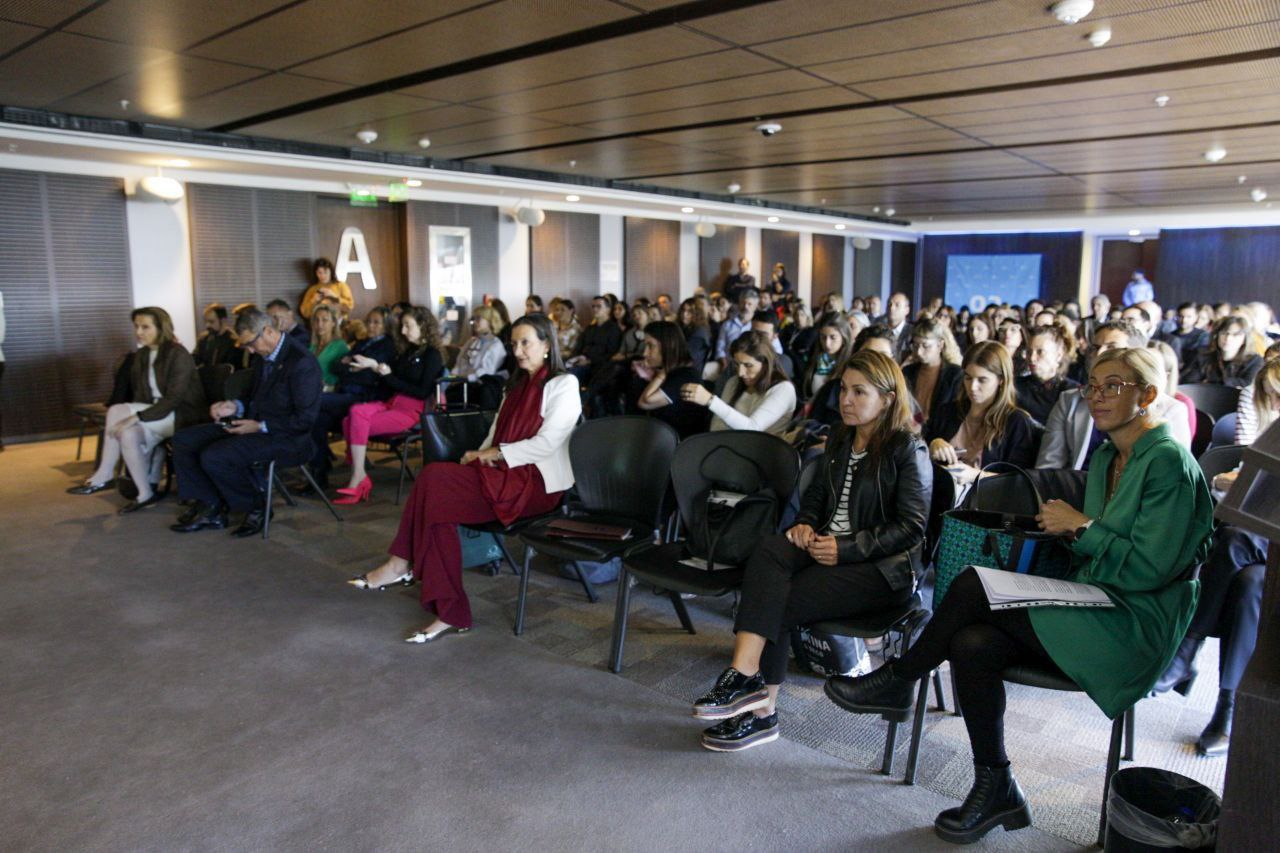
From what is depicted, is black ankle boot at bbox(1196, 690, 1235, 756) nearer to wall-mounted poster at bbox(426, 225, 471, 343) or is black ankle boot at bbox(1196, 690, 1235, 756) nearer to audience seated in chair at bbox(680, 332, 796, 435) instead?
audience seated in chair at bbox(680, 332, 796, 435)

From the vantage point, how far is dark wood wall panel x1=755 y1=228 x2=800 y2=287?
1677 cm

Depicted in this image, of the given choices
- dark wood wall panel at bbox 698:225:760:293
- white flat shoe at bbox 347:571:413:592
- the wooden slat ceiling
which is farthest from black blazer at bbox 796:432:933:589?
dark wood wall panel at bbox 698:225:760:293

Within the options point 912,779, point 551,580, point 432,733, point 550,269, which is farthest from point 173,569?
point 550,269

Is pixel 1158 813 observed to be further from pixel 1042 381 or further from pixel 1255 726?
pixel 1042 381

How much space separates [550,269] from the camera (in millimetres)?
13172

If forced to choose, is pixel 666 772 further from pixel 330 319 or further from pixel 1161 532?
pixel 330 319

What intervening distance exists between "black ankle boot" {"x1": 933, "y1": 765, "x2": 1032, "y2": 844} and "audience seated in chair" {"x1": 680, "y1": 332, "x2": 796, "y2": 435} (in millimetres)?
2191

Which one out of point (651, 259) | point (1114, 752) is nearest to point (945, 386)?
point (1114, 752)

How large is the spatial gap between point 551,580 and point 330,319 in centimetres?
373

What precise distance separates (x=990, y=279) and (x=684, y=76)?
52.2ft

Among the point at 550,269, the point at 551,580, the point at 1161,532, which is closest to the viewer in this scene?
the point at 1161,532

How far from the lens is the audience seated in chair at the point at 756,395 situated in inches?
171

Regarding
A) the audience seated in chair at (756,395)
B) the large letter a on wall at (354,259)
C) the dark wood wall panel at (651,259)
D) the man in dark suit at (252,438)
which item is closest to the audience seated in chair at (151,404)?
the man in dark suit at (252,438)

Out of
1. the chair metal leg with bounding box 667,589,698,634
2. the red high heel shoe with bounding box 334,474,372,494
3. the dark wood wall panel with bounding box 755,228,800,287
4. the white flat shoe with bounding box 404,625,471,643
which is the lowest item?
the white flat shoe with bounding box 404,625,471,643
